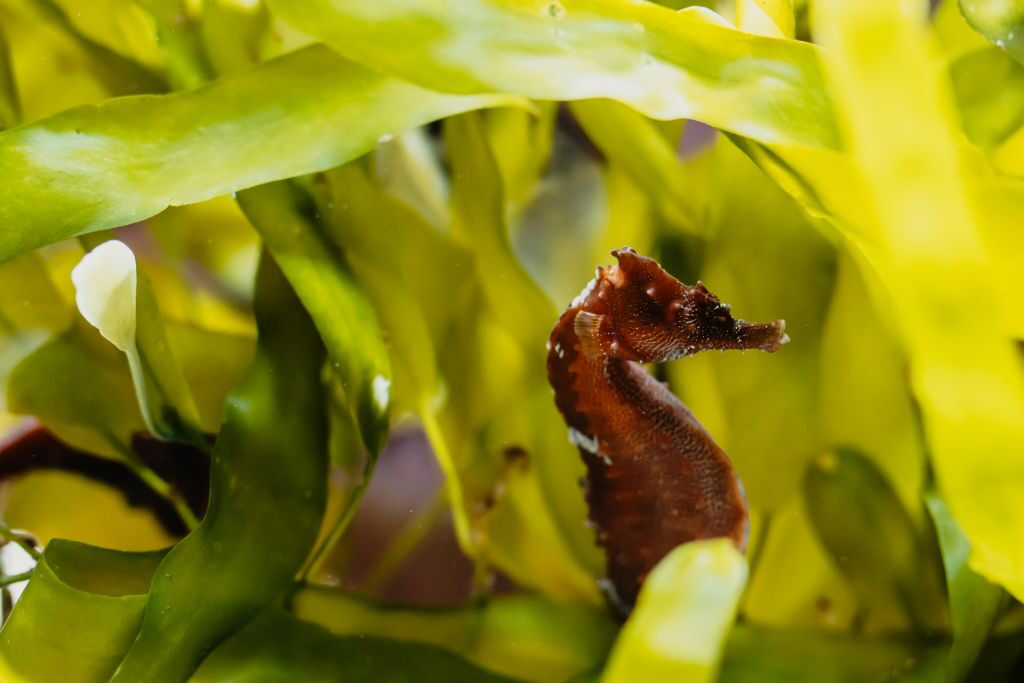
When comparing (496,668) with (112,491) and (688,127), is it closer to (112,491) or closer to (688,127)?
(112,491)

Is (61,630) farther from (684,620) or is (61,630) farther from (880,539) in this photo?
(880,539)

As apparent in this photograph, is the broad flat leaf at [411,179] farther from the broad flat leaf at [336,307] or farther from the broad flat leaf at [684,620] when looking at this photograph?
the broad flat leaf at [684,620]

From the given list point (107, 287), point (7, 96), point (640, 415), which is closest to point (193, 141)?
point (107, 287)

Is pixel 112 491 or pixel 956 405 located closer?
pixel 956 405

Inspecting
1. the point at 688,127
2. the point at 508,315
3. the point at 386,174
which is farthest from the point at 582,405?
the point at 688,127

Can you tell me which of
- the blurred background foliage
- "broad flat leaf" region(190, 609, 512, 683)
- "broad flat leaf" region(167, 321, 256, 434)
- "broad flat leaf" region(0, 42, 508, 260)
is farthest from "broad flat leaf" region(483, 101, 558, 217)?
"broad flat leaf" region(190, 609, 512, 683)

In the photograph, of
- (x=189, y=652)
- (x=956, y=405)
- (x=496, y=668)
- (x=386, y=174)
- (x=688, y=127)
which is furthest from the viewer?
(x=688, y=127)
